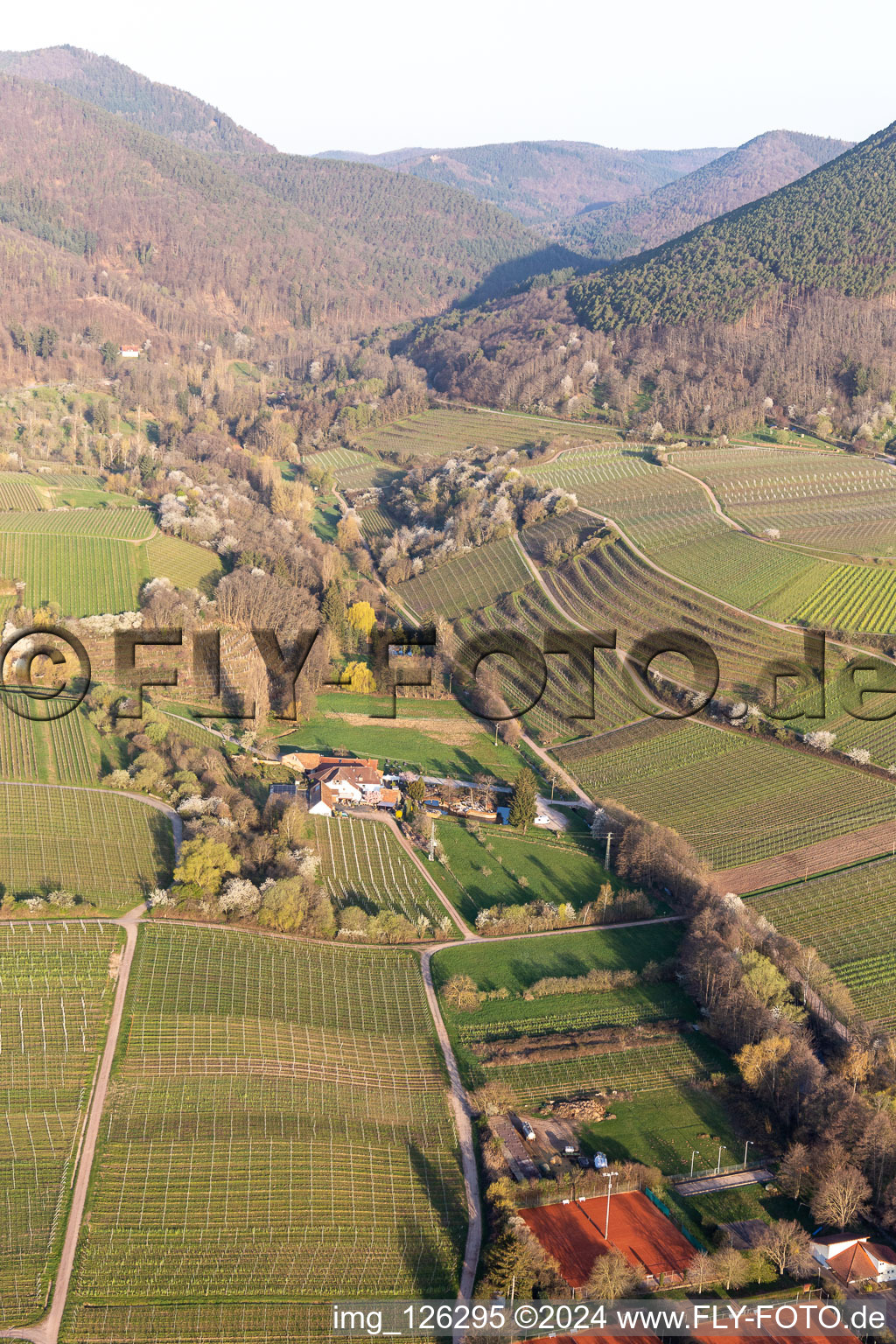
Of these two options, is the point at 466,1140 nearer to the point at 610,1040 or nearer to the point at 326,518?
the point at 610,1040

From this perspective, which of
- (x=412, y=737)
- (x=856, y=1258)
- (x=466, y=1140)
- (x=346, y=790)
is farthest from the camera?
(x=412, y=737)

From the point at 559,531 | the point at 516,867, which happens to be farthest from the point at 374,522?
the point at 516,867

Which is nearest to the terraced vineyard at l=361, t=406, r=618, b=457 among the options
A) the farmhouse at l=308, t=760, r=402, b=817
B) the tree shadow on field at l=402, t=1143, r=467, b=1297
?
the farmhouse at l=308, t=760, r=402, b=817

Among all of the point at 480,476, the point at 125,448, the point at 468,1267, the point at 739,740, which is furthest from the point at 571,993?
the point at 125,448

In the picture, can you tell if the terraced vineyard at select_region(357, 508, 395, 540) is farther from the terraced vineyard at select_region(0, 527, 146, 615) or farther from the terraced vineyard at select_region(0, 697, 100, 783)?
the terraced vineyard at select_region(0, 697, 100, 783)

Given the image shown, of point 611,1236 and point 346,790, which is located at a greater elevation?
point 346,790

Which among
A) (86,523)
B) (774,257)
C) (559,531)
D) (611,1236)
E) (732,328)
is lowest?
(611,1236)

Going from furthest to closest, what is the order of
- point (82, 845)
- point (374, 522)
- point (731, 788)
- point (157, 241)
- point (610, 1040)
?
point (157, 241) → point (374, 522) → point (731, 788) → point (82, 845) → point (610, 1040)
